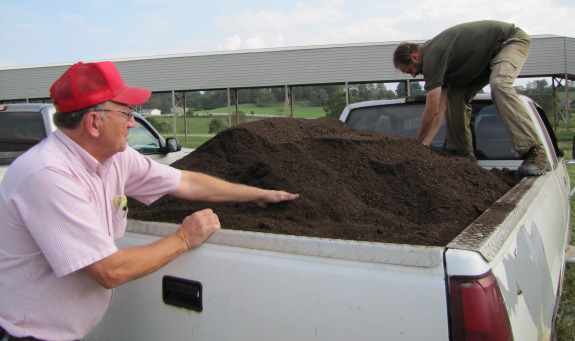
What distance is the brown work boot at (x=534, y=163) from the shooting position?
329 centimetres

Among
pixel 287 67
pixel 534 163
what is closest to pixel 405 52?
pixel 534 163

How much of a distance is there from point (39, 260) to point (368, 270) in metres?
1.20

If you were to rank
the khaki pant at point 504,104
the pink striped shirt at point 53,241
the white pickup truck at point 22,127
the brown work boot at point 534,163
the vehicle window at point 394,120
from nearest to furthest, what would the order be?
the pink striped shirt at point 53,241 < the brown work boot at point 534,163 < the khaki pant at point 504,104 < the vehicle window at point 394,120 < the white pickup truck at point 22,127

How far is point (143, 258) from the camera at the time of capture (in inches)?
66.0

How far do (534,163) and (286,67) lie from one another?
20.2 meters

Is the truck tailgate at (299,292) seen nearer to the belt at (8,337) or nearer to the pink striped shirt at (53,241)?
the pink striped shirt at (53,241)

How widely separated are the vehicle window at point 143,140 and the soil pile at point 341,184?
307cm

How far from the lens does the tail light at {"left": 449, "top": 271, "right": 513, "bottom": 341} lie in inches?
50.3

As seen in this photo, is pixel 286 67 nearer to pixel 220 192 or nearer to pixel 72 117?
pixel 220 192

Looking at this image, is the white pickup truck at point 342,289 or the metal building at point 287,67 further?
the metal building at point 287,67

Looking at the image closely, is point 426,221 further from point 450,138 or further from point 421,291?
point 450,138

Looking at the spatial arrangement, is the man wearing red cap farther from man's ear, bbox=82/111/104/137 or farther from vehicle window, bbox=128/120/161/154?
vehicle window, bbox=128/120/161/154

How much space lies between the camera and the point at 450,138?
4.04 m

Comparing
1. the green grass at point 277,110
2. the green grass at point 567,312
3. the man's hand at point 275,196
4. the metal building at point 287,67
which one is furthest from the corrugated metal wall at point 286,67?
the man's hand at point 275,196
